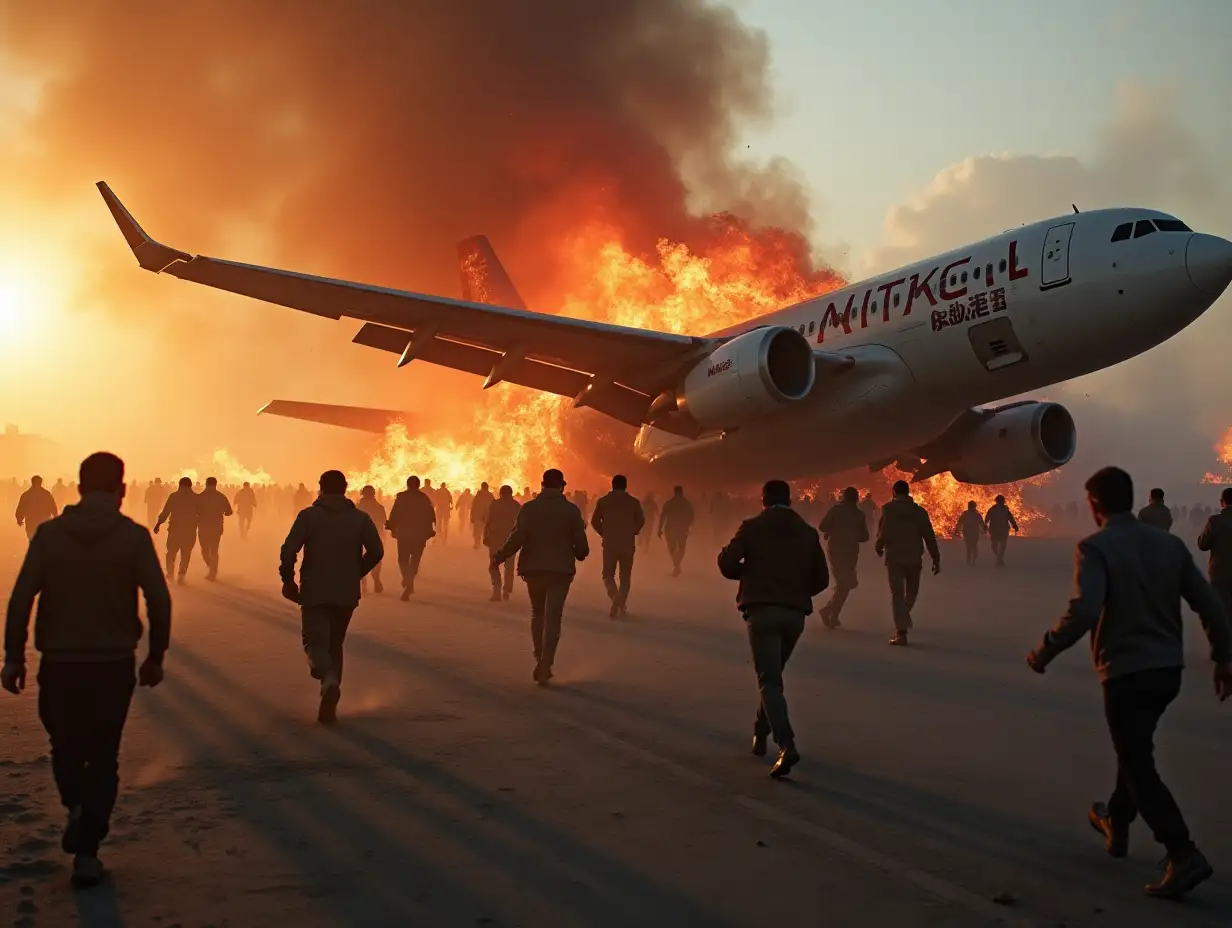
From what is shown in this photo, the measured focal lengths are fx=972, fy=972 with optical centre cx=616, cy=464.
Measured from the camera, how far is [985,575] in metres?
21.1

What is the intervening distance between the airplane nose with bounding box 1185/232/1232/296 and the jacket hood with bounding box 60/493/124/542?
14.0 metres

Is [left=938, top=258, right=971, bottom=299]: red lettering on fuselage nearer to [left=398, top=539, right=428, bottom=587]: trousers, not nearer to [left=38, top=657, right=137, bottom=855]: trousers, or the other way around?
[left=398, top=539, right=428, bottom=587]: trousers

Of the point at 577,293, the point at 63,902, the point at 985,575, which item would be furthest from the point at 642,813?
the point at 577,293

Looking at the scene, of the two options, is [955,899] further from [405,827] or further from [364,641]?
[364,641]

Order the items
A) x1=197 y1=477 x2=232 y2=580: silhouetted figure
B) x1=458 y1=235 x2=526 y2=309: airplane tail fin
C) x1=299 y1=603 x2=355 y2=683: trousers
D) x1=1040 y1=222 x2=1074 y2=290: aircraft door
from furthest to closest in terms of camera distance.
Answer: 1. x1=458 y1=235 x2=526 y2=309: airplane tail fin
2. x1=197 y1=477 x2=232 y2=580: silhouetted figure
3. x1=1040 y1=222 x2=1074 y2=290: aircraft door
4. x1=299 y1=603 x2=355 y2=683: trousers

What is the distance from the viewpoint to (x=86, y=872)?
3.78m

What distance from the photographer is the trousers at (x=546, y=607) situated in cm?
841

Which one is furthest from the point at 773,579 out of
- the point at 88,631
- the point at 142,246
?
the point at 142,246

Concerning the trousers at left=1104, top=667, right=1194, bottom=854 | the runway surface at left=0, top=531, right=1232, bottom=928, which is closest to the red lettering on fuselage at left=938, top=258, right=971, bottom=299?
the runway surface at left=0, top=531, right=1232, bottom=928

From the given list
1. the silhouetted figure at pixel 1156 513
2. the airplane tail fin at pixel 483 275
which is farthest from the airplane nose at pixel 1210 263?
the airplane tail fin at pixel 483 275

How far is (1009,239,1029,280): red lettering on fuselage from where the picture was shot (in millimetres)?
14906

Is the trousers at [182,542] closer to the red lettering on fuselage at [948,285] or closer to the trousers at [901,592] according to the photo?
the trousers at [901,592]

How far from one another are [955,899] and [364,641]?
26.7 ft

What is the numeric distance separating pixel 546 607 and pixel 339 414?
3059 centimetres
